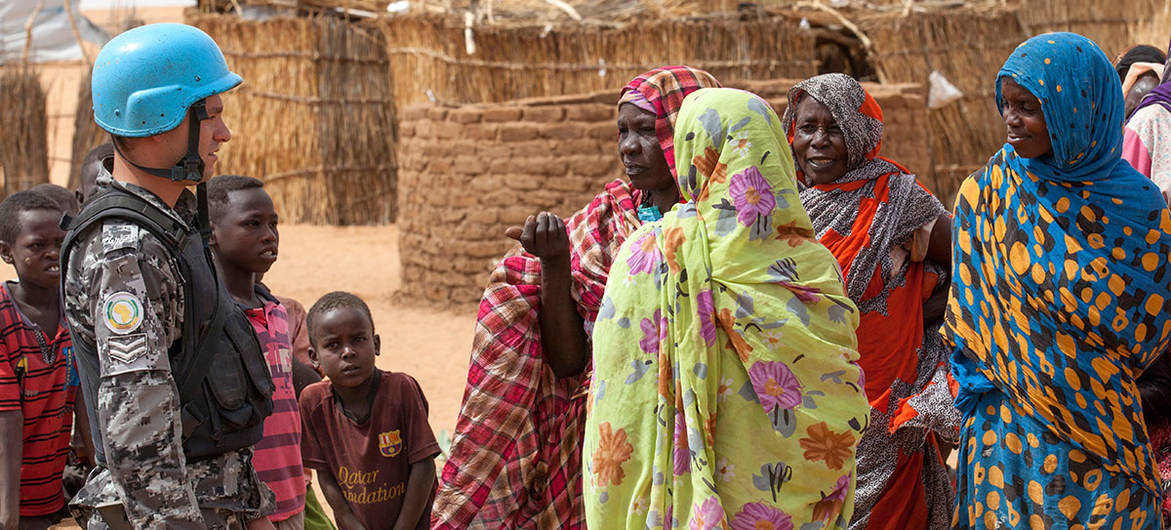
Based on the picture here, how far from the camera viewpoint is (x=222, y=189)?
3.42m

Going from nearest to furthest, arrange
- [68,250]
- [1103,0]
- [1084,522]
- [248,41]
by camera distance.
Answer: [68,250] < [1084,522] < [1103,0] < [248,41]

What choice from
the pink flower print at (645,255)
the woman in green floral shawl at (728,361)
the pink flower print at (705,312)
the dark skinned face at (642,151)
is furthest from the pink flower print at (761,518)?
the dark skinned face at (642,151)

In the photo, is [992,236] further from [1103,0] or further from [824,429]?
[1103,0]

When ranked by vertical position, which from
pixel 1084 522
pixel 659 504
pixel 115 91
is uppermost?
pixel 115 91

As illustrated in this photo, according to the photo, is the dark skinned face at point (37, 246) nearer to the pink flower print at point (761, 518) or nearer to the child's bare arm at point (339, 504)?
the child's bare arm at point (339, 504)

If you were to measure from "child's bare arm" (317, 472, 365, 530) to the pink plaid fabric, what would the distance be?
0.61m

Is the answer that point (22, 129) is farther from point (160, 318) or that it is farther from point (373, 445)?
point (160, 318)

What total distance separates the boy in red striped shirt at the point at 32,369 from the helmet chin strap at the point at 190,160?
1579 mm

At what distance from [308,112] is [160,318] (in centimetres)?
1348

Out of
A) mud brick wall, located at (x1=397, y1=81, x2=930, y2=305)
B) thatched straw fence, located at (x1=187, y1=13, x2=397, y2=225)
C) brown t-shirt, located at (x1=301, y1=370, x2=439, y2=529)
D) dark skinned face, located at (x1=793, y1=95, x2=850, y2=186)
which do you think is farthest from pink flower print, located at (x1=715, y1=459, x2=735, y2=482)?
thatched straw fence, located at (x1=187, y1=13, x2=397, y2=225)

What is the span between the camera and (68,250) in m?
2.26

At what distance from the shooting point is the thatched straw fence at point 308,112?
15.1m

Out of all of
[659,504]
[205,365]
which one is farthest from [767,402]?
[205,365]

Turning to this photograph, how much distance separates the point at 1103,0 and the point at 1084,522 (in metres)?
10.3
